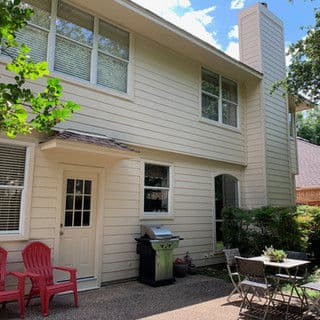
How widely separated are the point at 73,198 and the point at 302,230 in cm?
566

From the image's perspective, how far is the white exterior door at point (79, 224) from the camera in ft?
20.8

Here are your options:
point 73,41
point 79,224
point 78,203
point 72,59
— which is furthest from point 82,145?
point 73,41

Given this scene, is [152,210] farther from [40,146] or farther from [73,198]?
[40,146]

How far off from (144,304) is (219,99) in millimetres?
6671

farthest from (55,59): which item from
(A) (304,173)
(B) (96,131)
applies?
(A) (304,173)

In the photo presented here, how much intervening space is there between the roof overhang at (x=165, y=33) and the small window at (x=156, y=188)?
324 cm

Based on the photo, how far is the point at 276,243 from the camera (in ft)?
26.9

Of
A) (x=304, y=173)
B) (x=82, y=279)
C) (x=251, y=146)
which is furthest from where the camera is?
(x=304, y=173)

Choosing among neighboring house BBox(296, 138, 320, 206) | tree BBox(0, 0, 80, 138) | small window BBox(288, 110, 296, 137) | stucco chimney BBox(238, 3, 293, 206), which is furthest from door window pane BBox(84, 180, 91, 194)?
neighboring house BBox(296, 138, 320, 206)

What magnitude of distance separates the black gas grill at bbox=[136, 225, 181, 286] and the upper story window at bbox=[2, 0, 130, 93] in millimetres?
3370

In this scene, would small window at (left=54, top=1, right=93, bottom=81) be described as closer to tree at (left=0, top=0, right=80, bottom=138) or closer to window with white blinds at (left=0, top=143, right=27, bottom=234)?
window with white blinds at (left=0, top=143, right=27, bottom=234)

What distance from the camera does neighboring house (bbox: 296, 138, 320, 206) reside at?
18.1m

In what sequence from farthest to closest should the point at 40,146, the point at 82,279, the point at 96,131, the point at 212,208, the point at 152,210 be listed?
the point at 212,208 < the point at 152,210 < the point at 96,131 < the point at 82,279 < the point at 40,146

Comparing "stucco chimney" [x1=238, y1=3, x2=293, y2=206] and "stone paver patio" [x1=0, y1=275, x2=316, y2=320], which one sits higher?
"stucco chimney" [x1=238, y1=3, x2=293, y2=206]
